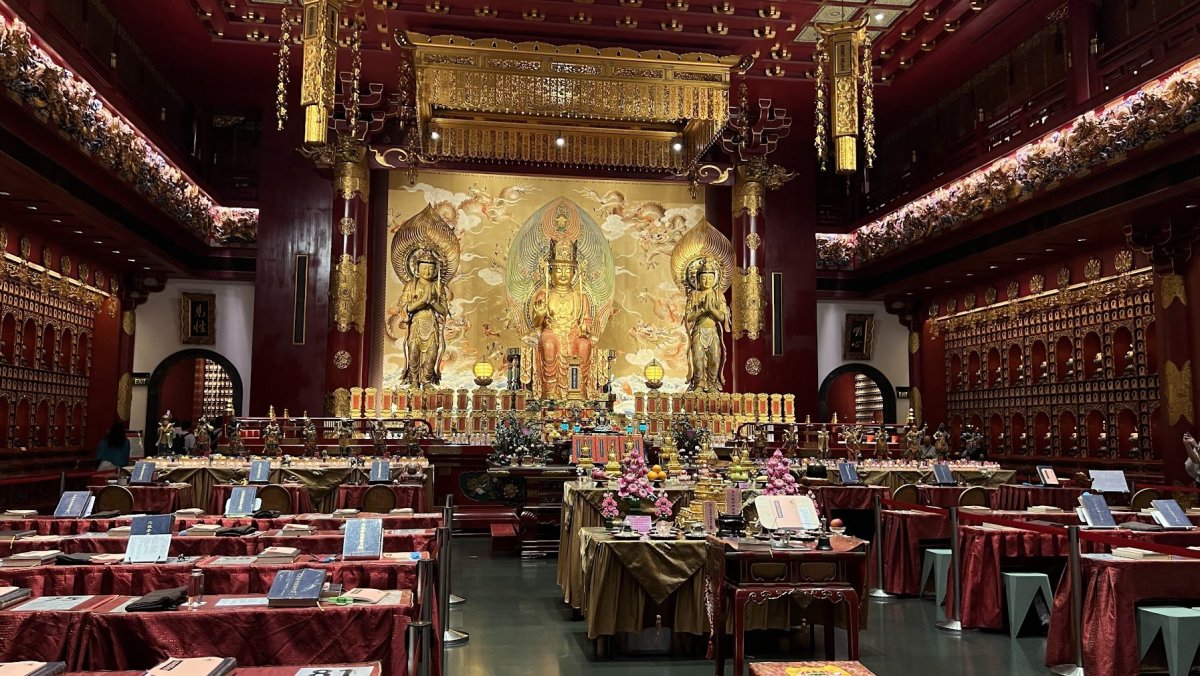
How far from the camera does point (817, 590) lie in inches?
146

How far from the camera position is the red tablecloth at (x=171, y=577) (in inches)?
124

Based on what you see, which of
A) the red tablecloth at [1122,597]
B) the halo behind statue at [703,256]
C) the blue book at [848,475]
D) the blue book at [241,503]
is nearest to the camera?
the red tablecloth at [1122,597]

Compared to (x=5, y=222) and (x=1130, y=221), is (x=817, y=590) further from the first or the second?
(x=5, y=222)

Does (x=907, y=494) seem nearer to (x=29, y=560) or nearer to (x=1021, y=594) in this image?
(x=1021, y=594)

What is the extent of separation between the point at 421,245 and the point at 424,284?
61cm

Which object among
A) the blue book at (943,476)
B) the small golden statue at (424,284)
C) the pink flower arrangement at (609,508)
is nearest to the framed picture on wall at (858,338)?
the small golden statue at (424,284)

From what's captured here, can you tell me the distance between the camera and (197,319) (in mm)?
14281

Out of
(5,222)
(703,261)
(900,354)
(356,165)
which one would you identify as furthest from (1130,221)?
(5,222)

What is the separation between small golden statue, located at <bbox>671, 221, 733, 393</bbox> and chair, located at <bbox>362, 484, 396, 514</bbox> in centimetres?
768

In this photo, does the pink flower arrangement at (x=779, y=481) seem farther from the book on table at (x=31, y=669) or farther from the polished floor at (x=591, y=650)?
the book on table at (x=31, y=669)

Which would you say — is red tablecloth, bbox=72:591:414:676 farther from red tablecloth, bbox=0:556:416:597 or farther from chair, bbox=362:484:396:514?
chair, bbox=362:484:396:514

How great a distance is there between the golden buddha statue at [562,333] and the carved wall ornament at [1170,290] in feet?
23.3

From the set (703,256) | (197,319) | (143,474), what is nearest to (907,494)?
(143,474)

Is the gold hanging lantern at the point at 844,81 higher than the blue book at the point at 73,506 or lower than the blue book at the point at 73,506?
higher
